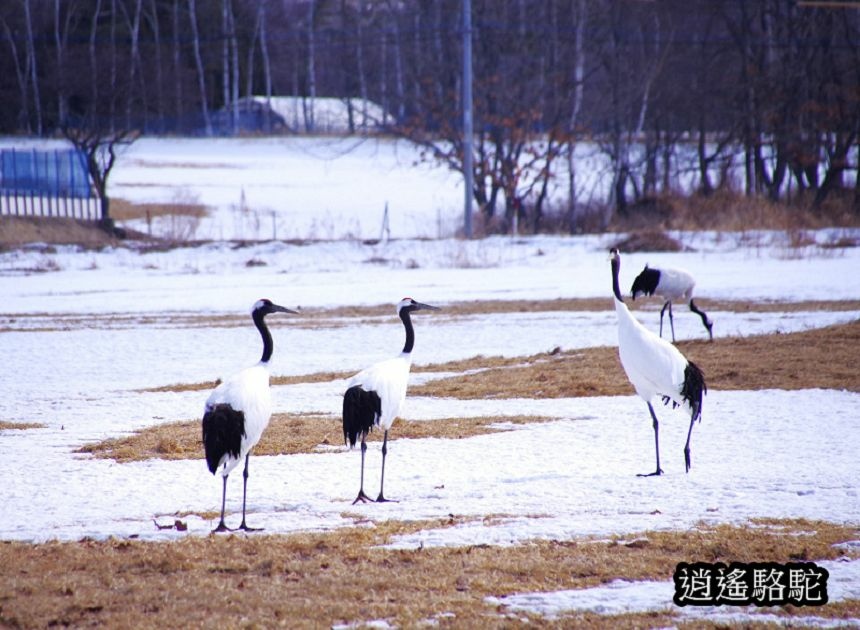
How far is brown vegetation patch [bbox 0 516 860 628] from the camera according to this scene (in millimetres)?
6227

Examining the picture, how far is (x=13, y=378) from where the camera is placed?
15602 millimetres

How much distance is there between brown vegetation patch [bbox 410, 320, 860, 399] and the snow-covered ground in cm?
56

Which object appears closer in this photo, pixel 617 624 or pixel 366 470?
pixel 617 624

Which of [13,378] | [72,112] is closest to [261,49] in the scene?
[72,112]

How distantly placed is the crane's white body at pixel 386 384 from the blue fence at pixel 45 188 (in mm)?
30554

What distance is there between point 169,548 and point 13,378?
9.09m

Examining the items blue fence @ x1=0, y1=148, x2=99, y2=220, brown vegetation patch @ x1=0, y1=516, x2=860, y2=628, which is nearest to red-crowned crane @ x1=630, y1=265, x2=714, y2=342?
brown vegetation patch @ x1=0, y1=516, x2=860, y2=628

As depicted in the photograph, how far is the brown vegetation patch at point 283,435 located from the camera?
427 inches

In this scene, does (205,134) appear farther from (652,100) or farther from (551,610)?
(551,610)

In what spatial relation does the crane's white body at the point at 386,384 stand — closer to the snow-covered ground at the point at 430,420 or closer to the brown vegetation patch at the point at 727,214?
the snow-covered ground at the point at 430,420

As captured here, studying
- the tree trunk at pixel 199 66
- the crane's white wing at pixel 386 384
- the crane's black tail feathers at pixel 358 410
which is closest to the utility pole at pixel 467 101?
the crane's white wing at pixel 386 384

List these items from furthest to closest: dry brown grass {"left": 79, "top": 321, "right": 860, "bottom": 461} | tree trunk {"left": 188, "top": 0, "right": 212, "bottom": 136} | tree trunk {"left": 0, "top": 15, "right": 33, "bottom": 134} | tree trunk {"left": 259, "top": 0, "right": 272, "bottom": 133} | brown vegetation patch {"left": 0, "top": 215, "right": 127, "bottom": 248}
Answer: tree trunk {"left": 259, "top": 0, "right": 272, "bottom": 133} → tree trunk {"left": 188, "top": 0, "right": 212, "bottom": 136} → tree trunk {"left": 0, "top": 15, "right": 33, "bottom": 134} → brown vegetation patch {"left": 0, "top": 215, "right": 127, "bottom": 248} → dry brown grass {"left": 79, "top": 321, "right": 860, "bottom": 461}

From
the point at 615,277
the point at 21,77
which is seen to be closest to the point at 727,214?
the point at 615,277

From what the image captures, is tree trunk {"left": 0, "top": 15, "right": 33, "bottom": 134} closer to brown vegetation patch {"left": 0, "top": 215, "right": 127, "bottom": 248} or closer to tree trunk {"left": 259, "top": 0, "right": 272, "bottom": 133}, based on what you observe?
tree trunk {"left": 259, "top": 0, "right": 272, "bottom": 133}
